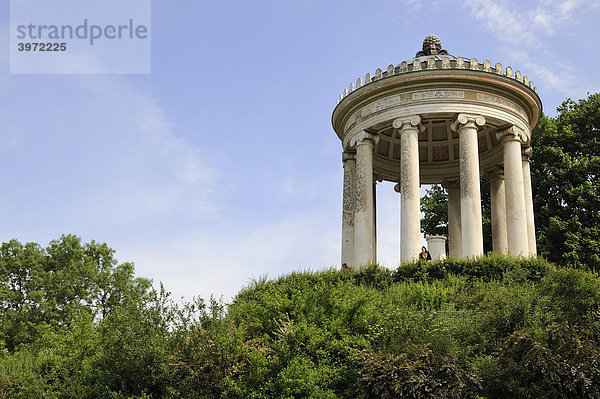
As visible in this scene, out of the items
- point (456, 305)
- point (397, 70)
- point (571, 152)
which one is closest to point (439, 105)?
point (397, 70)

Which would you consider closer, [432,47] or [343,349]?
[343,349]

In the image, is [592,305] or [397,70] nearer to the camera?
[592,305]

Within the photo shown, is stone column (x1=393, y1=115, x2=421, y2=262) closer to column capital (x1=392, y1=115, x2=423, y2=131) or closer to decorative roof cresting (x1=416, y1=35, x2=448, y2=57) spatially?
column capital (x1=392, y1=115, x2=423, y2=131)

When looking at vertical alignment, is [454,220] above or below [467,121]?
below

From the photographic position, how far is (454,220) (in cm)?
4284

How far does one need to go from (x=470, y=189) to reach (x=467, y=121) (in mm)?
3896

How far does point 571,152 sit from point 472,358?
34055 mm

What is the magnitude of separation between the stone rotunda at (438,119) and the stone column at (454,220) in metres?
3.78

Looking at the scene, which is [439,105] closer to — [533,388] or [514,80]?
[514,80]

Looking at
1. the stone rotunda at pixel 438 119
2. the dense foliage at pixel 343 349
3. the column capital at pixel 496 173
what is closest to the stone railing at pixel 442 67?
the stone rotunda at pixel 438 119

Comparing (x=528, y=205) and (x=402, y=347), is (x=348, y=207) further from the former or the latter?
(x=402, y=347)

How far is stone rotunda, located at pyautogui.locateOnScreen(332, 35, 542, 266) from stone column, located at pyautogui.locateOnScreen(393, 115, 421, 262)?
5 centimetres

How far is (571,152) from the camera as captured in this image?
152 ft

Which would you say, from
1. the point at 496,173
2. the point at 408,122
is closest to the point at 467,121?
the point at 408,122
